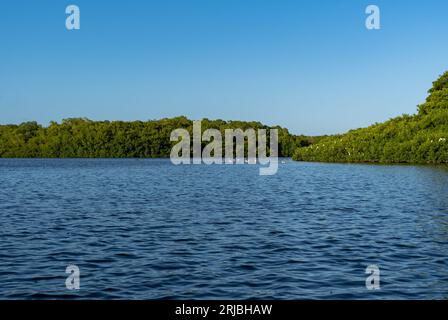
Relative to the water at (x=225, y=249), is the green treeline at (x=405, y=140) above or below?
above

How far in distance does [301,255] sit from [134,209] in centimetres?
1948

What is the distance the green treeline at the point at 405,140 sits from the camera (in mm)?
112688

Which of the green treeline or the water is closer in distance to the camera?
the water

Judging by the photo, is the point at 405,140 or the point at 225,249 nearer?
the point at 225,249

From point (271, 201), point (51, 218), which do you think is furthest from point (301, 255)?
point (271, 201)

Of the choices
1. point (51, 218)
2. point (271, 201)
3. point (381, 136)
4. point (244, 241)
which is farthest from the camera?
point (381, 136)

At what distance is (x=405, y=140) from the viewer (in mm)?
124875

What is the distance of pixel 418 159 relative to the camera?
116 m

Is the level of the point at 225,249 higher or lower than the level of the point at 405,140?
lower

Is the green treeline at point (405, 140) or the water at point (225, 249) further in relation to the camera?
the green treeline at point (405, 140)

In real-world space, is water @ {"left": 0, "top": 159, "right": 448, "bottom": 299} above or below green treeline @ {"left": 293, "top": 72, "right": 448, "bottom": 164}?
below

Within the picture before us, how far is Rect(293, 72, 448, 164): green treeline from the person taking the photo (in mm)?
112688
